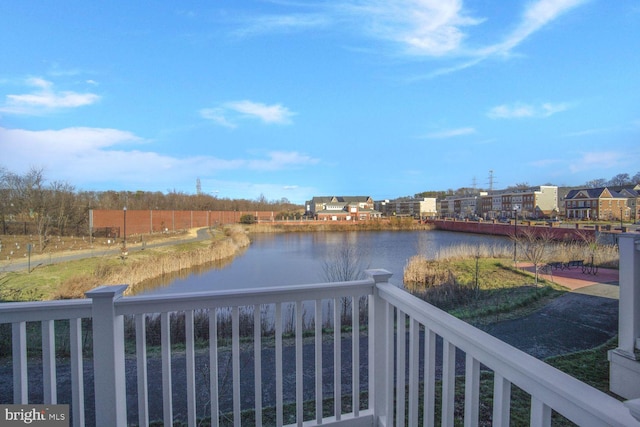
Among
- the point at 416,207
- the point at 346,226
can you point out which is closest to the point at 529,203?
the point at 416,207

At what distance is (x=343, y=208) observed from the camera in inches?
2218

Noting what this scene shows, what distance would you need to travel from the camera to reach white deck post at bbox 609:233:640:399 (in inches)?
102

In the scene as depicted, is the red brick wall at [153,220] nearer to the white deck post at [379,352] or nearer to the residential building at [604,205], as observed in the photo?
the white deck post at [379,352]

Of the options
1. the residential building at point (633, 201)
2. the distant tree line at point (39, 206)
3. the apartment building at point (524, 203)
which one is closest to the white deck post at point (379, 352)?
the distant tree line at point (39, 206)

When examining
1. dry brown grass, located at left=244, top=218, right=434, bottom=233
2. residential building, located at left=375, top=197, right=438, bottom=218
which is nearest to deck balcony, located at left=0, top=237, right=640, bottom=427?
dry brown grass, located at left=244, top=218, right=434, bottom=233

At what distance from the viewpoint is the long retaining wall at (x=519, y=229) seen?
66.5ft

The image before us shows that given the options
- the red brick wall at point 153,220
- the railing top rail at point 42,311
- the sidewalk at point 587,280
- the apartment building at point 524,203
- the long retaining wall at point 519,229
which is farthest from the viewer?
the apartment building at point 524,203

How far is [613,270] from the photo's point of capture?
959 cm

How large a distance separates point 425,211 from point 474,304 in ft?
209

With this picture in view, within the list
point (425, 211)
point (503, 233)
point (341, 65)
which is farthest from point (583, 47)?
point (425, 211)

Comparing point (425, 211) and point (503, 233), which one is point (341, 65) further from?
point (425, 211)

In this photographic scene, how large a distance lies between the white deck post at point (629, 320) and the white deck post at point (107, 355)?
3.58m
